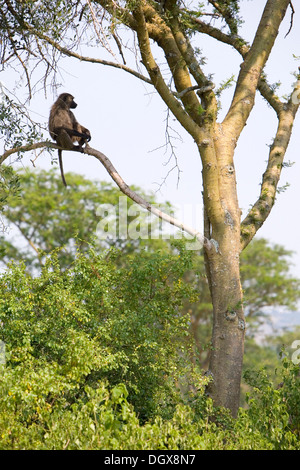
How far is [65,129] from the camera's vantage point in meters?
7.54

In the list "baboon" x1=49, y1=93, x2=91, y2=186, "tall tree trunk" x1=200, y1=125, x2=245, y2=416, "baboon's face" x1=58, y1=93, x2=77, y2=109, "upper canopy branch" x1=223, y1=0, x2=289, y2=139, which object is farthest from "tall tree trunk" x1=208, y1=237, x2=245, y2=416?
"baboon's face" x1=58, y1=93, x2=77, y2=109

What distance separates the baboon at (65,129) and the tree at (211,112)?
0.48 meters

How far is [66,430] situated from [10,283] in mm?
2300

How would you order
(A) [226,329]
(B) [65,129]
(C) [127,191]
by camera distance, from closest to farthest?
(A) [226,329] < (C) [127,191] < (B) [65,129]

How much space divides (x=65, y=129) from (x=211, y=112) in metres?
1.97

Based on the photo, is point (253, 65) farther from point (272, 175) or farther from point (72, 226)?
point (72, 226)

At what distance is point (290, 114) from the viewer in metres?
7.68

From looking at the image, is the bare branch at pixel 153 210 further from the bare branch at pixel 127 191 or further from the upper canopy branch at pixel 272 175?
the upper canopy branch at pixel 272 175

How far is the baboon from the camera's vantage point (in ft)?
24.4

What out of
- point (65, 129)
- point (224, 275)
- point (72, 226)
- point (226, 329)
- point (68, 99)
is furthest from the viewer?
point (72, 226)

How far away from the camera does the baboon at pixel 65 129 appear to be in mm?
7445

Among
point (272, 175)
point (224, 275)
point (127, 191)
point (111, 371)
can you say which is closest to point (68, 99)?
point (127, 191)

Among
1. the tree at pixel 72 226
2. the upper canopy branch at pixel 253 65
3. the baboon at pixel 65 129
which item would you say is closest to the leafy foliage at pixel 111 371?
the baboon at pixel 65 129

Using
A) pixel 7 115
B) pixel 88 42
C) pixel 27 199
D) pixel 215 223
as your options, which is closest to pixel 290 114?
pixel 215 223
